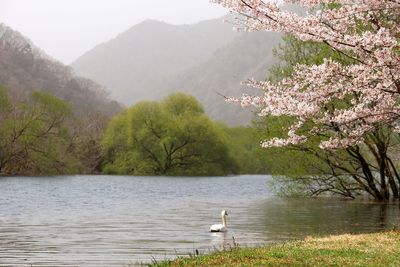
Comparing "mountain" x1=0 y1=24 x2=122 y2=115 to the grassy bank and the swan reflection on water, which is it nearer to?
the swan reflection on water

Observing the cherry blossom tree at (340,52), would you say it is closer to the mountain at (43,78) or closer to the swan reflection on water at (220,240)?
the swan reflection on water at (220,240)

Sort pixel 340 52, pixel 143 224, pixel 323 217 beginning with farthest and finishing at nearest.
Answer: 1. pixel 323 217
2. pixel 143 224
3. pixel 340 52

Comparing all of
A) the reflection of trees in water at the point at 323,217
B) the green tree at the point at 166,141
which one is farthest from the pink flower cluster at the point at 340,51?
the green tree at the point at 166,141

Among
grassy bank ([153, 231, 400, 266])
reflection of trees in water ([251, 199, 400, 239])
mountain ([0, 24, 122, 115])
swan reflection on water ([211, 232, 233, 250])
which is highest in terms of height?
mountain ([0, 24, 122, 115])

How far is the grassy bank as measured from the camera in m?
15.2

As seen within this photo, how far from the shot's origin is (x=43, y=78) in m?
161

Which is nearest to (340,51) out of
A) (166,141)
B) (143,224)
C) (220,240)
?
(220,240)

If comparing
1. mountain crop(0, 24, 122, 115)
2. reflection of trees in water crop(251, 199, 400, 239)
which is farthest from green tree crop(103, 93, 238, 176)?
reflection of trees in water crop(251, 199, 400, 239)

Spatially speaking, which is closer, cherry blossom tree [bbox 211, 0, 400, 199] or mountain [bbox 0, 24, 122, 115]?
cherry blossom tree [bbox 211, 0, 400, 199]

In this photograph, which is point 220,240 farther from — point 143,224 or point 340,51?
point 340,51

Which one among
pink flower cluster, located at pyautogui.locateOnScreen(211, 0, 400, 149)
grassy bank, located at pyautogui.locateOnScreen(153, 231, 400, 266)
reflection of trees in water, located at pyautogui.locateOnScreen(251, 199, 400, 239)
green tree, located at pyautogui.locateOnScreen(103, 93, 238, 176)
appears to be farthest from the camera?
green tree, located at pyautogui.locateOnScreen(103, 93, 238, 176)

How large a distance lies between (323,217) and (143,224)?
10.8 m

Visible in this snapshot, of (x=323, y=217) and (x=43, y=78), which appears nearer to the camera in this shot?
(x=323, y=217)

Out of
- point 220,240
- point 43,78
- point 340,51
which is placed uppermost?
point 43,78
